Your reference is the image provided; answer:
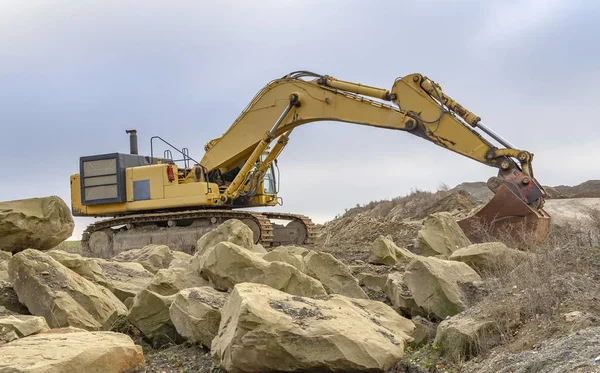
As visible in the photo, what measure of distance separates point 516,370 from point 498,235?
28.4 ft

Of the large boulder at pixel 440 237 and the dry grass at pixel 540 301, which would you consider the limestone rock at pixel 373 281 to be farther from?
the large boulder at pixel 440 237

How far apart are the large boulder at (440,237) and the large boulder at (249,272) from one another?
4.61m

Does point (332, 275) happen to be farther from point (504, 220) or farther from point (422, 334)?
point (504, 220)

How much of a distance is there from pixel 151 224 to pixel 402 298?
1159 cm

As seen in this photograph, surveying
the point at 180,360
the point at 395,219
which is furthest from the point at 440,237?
the point at 395,219

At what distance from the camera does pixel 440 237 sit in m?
11.4

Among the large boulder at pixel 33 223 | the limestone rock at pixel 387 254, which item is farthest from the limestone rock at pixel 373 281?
the large boulder at pixel 33 223

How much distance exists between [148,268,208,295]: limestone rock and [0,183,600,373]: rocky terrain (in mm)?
17

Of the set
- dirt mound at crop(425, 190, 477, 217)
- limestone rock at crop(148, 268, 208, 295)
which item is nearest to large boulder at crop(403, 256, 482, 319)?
limestone rock at crop(148, 268, 208, 295)

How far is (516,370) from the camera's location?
415cm

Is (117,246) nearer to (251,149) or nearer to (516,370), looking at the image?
(251,149)

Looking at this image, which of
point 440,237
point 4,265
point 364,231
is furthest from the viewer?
point 364,231

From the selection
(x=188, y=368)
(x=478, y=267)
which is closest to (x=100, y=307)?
(x=188, y=368)

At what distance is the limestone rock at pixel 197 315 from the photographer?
6016mm
